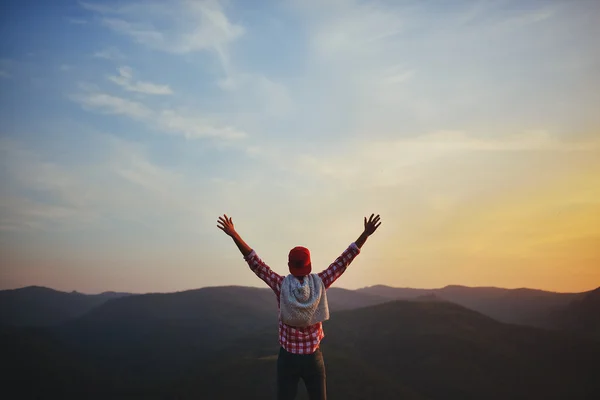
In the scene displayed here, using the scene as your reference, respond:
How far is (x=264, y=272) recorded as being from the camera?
4176 mm

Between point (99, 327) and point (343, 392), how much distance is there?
200 feet

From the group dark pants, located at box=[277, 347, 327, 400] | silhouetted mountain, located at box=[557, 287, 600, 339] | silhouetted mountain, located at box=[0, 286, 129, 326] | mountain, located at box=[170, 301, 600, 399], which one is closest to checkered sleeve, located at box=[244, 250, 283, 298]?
dark pants, located at box=[277, 347, 327, 400]

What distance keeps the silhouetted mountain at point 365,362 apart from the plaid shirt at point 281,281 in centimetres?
2456

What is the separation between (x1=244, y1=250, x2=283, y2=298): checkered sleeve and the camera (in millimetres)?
4121

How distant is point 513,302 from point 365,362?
63.1 m

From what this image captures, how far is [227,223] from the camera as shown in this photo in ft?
14.4

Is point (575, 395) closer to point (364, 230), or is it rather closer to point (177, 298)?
point (364, 230)

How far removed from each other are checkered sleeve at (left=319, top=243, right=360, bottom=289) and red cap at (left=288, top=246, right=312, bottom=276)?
0.25 metres

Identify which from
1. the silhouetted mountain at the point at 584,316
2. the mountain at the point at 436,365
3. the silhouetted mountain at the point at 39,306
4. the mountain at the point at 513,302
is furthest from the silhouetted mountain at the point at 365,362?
the silhouetted mountain at the point at 39,306

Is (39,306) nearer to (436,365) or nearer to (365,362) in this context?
(365,362)

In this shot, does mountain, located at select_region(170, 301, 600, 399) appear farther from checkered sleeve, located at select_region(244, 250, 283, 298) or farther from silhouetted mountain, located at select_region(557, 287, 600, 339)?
checkered sleeve, located at select_region(244, 250, 283, 298)

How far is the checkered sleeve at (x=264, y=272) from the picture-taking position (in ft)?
13.5

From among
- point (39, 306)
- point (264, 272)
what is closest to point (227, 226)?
point (264, 272)

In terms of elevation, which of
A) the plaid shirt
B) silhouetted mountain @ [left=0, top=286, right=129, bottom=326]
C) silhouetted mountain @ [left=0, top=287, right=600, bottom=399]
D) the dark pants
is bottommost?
silhouetted mountain @ [left=0, top=287, right=600, bottom=399]
